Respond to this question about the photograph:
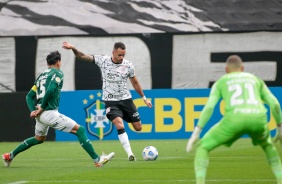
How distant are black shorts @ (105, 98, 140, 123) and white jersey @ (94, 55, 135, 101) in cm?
9

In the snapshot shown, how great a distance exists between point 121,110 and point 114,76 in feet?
2.28

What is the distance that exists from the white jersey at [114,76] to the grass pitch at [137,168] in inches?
50.7

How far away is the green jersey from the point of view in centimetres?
1496

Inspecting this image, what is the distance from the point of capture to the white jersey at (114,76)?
16688mm

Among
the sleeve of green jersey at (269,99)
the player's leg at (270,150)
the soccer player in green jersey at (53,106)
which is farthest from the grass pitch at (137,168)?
the sleeve of green jersey at (269,99)

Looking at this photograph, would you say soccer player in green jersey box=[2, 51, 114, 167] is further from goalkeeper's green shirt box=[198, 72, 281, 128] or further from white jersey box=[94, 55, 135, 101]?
goalkeeper's green shirt box=[198, 72, 281, 128]

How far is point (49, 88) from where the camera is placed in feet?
49.0

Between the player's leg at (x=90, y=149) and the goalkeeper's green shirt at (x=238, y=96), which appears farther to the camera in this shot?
the player's leg at (x=90, y=149)

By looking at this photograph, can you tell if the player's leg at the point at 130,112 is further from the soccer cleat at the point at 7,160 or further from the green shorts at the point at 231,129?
the green shorts at the point at 231,129

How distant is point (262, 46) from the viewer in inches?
1098

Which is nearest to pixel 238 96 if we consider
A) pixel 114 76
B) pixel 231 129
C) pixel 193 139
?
pixel 231 129

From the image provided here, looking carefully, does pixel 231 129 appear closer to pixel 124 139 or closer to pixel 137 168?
pixel 137 168

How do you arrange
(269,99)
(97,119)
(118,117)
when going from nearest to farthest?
(269,99) < (118,117) < (97,119)

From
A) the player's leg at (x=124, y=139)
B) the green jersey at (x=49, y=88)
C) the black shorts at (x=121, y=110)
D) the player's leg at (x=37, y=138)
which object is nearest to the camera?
the green jersey at (x=49, y=88)
